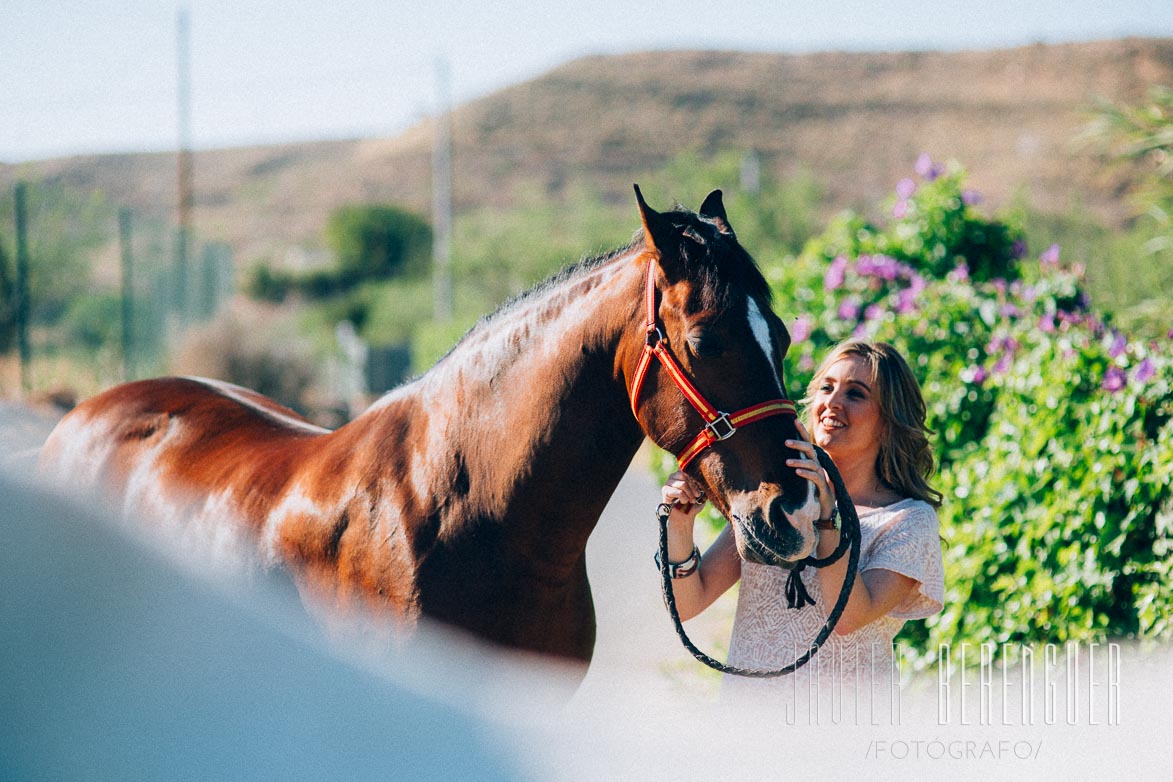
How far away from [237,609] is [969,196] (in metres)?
5.46

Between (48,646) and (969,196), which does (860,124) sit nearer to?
(969,196)

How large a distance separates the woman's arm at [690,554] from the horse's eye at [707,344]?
0.32 metres

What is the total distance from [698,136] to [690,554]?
63615 mm

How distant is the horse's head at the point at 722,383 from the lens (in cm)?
218

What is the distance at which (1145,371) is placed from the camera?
11.5 ft

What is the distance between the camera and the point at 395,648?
2480 millimetres

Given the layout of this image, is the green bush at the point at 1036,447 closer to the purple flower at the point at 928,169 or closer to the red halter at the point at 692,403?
the purple flower at the point at 928,169

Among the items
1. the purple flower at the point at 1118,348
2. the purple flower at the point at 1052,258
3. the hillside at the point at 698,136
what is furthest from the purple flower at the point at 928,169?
the hillside at the point at 698,136

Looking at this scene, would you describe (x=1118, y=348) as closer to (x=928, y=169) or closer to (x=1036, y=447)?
(x=1036, y=447)

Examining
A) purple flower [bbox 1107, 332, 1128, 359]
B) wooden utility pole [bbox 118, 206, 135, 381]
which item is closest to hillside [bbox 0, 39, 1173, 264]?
wooden utility pole [bbox 118, 206, 135, 381]

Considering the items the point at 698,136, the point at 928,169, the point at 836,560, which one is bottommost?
the point at 836,560

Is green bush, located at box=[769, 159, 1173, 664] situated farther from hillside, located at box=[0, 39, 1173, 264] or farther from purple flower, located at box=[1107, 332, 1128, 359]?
hillside, located at box=[0, 39, 1173, 264]

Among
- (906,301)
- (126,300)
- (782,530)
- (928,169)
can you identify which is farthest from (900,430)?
(126,300)

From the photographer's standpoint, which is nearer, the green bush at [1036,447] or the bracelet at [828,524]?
the bracelet at [828,524]
